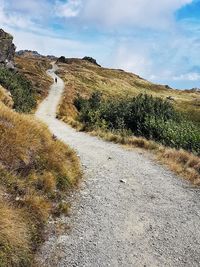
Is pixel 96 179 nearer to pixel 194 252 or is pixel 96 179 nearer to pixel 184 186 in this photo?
pixel 184 186

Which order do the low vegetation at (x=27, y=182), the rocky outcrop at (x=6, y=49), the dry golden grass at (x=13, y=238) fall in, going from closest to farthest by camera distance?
the dry golden grass at (x=13, y=238)
the low vegetation at (x=27, y=182)
the rocky outcrop at (x=6, y=49)

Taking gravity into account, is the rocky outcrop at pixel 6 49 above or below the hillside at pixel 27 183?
above

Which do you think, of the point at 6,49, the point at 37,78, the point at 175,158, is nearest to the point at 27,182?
the point at 175,158

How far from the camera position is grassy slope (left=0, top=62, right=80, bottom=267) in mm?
7928

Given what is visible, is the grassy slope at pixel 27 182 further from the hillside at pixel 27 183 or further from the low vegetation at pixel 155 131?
the low vegetation at pixel 155 131

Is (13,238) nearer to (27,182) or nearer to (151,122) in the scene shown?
(27,182)

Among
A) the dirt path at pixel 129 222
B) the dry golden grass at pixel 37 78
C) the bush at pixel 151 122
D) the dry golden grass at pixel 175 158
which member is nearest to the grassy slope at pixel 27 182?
the dirt path at pixel 129 222

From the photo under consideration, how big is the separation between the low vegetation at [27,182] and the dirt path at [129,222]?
0.47m

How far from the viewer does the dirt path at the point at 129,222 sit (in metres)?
8.52

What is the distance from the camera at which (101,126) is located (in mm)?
32375

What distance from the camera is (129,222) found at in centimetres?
1038

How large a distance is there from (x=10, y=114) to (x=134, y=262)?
301 inches

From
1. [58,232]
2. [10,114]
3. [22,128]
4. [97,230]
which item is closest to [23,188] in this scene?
[58,232]

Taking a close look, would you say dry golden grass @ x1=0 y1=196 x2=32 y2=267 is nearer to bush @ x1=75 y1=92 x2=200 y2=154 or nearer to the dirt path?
the dirt path
